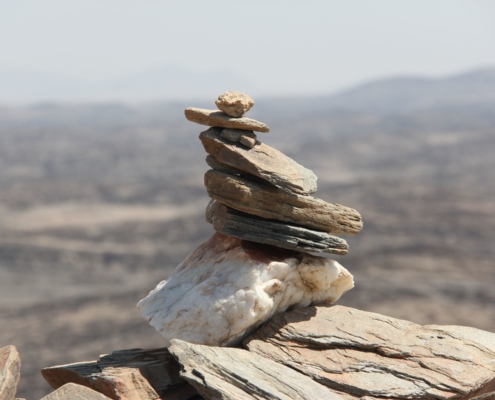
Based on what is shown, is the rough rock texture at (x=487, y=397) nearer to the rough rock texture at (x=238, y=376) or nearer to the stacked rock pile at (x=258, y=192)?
the rough rock texture at (x=238, y=376)

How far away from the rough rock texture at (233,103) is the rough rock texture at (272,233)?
1.30m

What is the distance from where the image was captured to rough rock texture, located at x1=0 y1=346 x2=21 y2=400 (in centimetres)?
777

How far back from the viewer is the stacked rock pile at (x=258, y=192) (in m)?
8.34

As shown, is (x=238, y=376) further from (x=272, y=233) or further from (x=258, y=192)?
(x=258, y=192)

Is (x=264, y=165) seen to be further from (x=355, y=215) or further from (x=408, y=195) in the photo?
(x=408, y=195)

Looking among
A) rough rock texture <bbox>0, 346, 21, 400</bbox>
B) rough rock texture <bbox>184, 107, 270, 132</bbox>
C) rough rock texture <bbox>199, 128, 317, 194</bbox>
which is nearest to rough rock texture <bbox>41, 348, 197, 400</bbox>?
rough rock texture <bbox>0, 346, 21, 400</bbox>

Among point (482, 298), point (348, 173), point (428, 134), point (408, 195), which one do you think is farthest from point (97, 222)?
point (428, 134)

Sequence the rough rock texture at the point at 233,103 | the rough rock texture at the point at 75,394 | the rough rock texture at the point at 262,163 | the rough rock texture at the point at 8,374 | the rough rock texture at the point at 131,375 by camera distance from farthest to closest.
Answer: the rough rock texture at the point at 233,103 → the rough rock texture at the point at 262,163 → the rough rock texture at the point at 8,374 → the rough rock texture at the point at 131,375 → the rough rock texture at the point at 75,394

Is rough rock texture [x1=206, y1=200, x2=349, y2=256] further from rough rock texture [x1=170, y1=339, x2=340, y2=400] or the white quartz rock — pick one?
rough rock texture [x1=170, y1=339, x2=340, y2=400]

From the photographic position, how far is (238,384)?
706 cm

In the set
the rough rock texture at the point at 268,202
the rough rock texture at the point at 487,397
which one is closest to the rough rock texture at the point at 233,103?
the rough rock texture at the point at 268,202

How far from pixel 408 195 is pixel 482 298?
86.5 ft

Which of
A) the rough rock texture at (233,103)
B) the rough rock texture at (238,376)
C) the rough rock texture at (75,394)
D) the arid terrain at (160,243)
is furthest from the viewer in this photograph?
the arid terrain at (160,243)

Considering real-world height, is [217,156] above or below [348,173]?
above
